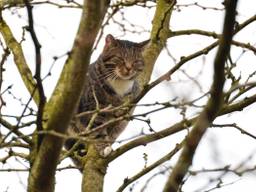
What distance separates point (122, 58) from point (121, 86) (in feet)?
0.99

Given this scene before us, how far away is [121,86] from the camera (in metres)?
6.54

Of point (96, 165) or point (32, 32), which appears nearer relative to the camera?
point (32, 32)

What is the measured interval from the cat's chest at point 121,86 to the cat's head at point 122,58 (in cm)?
5

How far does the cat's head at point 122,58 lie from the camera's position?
20.9 feet

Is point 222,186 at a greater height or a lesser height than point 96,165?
lesser

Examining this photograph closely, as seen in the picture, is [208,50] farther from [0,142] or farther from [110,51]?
[110,51]

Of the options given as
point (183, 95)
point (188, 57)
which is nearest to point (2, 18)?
point (188, 57)

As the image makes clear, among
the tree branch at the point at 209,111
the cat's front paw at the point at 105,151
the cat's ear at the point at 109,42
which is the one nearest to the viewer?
the tree branch at the point at 209,111

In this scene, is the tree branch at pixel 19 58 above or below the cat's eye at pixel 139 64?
below

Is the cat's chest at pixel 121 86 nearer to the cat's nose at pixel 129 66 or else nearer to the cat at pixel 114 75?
the cat at pixel 114 75

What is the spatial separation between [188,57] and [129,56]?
87.2 inches

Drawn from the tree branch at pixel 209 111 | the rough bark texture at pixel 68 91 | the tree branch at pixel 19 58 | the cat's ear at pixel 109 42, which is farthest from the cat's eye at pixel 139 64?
the tree branch at pixel 209 111

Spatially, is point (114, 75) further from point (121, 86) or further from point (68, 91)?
point (68, 91)

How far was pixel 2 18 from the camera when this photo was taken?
5.38m
